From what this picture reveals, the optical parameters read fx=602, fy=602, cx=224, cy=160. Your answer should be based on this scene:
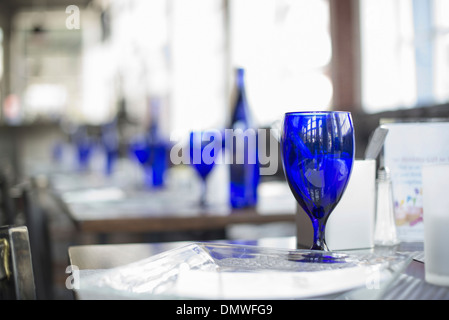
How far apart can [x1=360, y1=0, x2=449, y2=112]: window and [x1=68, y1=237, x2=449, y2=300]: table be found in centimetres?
208

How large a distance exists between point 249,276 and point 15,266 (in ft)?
0.66

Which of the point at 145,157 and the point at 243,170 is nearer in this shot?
the point at 243,170

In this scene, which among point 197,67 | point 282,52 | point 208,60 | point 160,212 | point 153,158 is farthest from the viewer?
point 197,67

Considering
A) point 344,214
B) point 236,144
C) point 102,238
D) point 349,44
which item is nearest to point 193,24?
point 349,44

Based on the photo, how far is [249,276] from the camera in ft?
1.78

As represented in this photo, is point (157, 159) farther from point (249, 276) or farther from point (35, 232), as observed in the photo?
point (249, 276)

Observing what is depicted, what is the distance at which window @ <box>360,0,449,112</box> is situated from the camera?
2.99 m

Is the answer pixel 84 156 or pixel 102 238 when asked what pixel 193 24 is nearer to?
pixel 84 156

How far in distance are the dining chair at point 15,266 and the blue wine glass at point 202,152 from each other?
114 cm

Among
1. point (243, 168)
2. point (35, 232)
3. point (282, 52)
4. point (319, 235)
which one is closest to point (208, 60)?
point (282, 52)

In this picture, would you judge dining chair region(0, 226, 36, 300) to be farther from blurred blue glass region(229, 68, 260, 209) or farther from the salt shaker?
blurred blue glass region(229, 68, 260, 209)

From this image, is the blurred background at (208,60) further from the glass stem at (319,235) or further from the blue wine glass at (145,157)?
the glass stem at (319,235)

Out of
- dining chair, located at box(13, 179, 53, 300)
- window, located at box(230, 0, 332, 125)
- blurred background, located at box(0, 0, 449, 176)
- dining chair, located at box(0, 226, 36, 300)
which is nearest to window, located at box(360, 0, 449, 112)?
blurred background, located at box(0, 0, 449, 176)

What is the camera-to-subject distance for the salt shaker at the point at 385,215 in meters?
0.82
